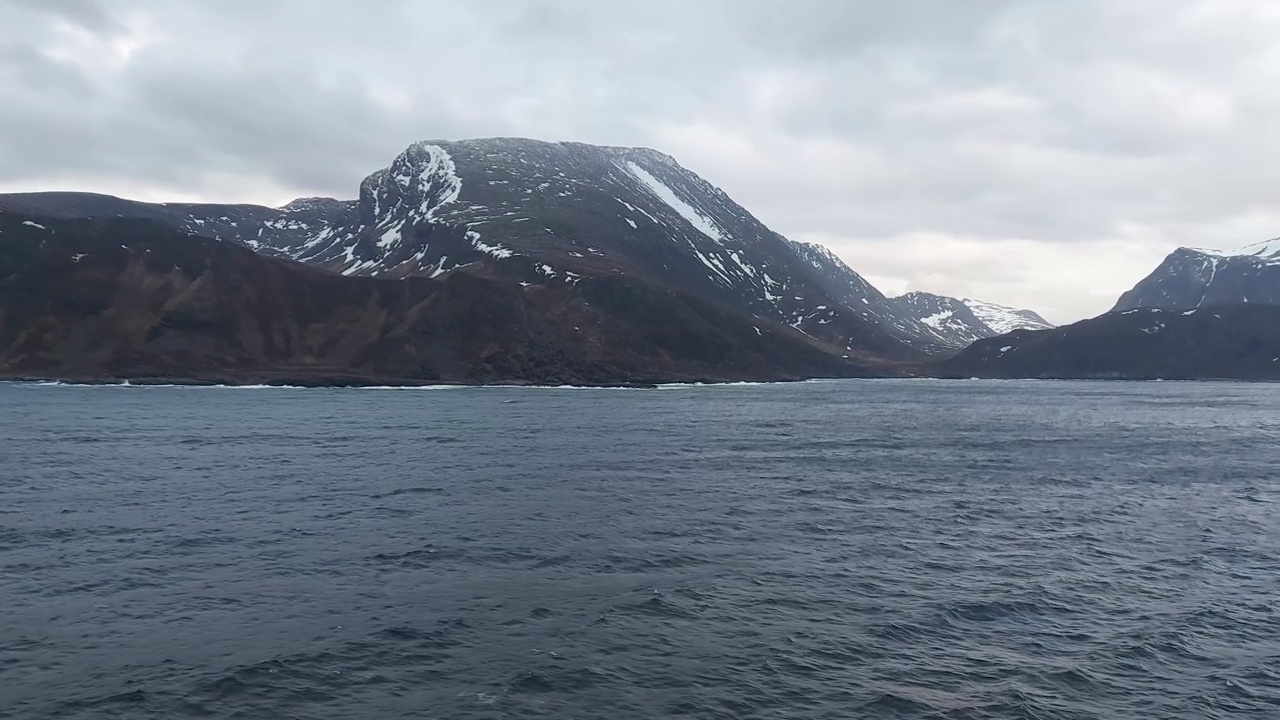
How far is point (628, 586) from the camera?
131ft

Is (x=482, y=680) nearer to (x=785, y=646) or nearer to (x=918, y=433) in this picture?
(x=785, y=646)

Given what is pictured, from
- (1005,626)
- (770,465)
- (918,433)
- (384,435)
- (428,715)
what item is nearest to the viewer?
(428,715)

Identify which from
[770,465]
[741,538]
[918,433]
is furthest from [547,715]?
[918,433]

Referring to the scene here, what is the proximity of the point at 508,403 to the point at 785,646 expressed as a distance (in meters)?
144

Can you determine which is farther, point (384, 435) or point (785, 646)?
point (384, 435)

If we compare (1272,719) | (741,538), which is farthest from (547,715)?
(741,538)

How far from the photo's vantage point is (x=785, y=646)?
32.4 m

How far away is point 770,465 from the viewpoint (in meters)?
84.5

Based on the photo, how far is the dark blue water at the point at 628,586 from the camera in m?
27.9

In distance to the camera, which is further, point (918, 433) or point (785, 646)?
point (918, 433)

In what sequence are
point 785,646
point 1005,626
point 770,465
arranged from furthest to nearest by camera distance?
point 770,465
point 1005,626
point 785,646

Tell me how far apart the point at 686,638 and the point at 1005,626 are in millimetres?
13529

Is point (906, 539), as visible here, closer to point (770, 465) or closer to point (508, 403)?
point (770, 465)

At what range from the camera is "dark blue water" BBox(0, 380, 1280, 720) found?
91.6 ft
